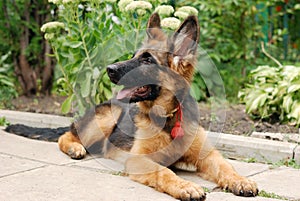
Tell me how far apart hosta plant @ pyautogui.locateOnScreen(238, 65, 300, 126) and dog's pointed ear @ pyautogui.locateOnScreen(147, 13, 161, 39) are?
222 cm

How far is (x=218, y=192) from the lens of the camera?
13.0 feet

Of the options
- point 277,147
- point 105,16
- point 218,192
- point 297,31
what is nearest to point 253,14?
point 297,31

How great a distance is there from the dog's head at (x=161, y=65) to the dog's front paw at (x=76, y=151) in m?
1.05

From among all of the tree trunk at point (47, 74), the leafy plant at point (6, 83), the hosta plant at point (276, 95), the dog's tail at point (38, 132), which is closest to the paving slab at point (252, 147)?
the hosta plant at point (276, 95)

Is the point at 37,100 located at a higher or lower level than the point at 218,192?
lower

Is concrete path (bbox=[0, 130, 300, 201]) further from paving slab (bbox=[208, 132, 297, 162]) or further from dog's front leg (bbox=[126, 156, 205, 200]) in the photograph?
paving slab (bbox=[208, 132, 297, 162])

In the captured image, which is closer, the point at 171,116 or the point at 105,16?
the point at 171,116

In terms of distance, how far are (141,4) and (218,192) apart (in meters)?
2.34

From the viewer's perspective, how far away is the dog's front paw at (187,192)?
3662 mm

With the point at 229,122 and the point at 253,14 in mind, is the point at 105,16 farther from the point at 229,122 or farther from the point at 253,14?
the point at 253,14

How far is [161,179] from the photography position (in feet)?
13.0

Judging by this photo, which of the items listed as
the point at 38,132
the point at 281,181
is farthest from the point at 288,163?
the point at 38,132

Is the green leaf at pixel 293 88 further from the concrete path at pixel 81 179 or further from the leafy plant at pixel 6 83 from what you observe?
the leafy plant at pixel 6 83

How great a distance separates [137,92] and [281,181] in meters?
1.43
